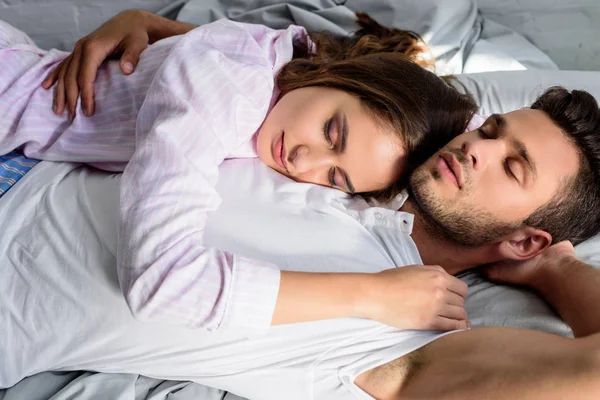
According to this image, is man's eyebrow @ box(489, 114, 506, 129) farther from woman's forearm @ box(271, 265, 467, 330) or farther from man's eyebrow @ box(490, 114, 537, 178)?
woman's forearm @ box(271, 265, 467, 330)

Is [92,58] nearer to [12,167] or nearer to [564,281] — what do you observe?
[12,167]

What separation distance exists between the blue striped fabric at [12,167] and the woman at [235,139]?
22 millimetres

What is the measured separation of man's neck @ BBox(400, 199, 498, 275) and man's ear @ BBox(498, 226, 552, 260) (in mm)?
35

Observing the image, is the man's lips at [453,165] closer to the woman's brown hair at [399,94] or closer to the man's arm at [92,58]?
the woman's brown hair at [399,94]

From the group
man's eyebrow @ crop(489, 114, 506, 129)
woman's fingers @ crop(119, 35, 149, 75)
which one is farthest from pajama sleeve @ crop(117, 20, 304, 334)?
man's eyebrow @ crop(489, 114, 506, 129)

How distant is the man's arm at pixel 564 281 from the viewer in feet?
3.15

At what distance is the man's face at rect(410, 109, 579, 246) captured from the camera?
3.60 ft

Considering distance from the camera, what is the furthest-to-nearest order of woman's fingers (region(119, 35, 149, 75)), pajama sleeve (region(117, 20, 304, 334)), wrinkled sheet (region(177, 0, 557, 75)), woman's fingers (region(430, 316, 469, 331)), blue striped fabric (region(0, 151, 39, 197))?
1. wrinkled sheet (region(177, 0, 557, 75))
2. woman's fingers (region(119, 35, 149, 75))
3. blue striped fabric (region(0, 151, 39, 197))
4. woman's fingers (region(430, 316, 469, 331))
5. pajama sleeve (region(117, 20, 304, 334))

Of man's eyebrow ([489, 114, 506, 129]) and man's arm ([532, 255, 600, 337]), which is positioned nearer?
man's arm ([532, 255, 600, 337])

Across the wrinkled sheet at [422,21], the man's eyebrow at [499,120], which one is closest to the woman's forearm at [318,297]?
the man's eyebrow at [499,120]

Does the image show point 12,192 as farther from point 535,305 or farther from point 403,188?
A: point 535,305

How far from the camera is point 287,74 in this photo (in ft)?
3.96

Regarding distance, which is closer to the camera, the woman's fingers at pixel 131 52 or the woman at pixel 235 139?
the woman at pixel 235 139

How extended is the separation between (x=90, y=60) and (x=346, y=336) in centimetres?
74
